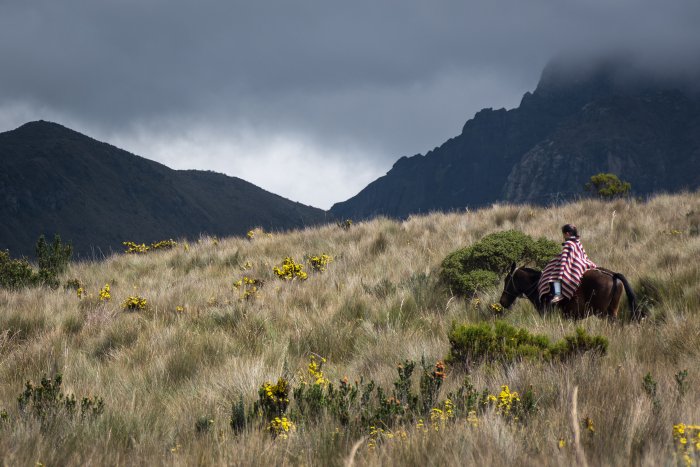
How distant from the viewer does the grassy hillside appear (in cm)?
223

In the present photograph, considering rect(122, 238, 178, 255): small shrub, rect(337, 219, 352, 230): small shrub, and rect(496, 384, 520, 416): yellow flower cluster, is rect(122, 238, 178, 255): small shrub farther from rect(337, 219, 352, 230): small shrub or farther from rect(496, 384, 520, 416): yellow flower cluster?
rect(496, 384, 520, 416): yellow flower cluster

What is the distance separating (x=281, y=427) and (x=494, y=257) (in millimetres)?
4986

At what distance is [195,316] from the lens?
6.16 meters

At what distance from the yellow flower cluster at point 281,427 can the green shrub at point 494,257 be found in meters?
4.23

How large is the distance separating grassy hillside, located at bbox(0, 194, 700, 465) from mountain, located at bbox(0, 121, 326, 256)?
13056cm

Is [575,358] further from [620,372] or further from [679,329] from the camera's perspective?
[679,329]

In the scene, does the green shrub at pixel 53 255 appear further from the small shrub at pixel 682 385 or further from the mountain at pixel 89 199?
the mountain at pixel 89 199

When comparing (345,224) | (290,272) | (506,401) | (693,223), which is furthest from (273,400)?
(345,224)

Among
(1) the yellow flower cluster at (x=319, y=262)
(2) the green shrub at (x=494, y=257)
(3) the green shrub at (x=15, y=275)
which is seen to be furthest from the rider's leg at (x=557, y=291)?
(3) the green shrub at (x=15, y=275)

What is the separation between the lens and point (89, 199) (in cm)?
16188

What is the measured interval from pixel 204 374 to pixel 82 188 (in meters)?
187

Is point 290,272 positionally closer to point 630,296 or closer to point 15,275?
point 630,296

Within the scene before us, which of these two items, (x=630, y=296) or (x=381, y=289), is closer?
(x=630, y=296)

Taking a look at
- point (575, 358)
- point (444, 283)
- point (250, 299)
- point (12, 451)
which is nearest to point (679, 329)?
point (575, 358)
